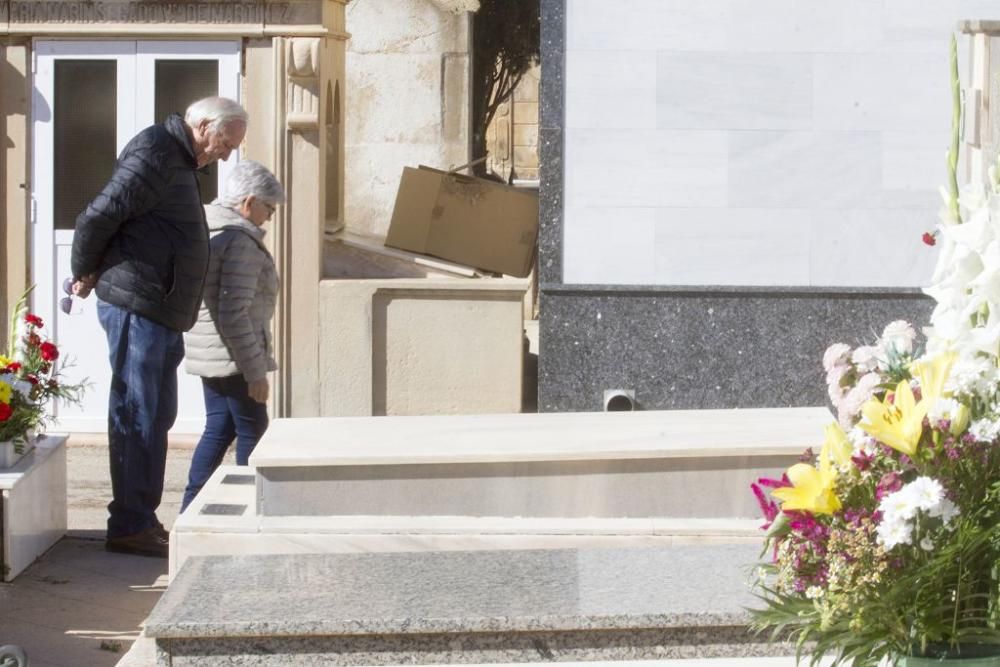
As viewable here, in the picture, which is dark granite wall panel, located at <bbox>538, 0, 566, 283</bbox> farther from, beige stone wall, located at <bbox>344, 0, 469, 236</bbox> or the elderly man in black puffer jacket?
beige stone wall, located at <bbox>344, 0, 469, 236</bbox>

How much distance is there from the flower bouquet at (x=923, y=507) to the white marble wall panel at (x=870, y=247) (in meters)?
4.56

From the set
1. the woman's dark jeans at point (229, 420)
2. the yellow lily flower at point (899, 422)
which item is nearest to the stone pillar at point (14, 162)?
the woman's dark jeans at point (229, 420)

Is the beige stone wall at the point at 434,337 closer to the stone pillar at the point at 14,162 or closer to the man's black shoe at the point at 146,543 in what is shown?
the stone pillar at the point at 14,162

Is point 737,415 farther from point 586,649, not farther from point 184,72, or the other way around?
point 184,72

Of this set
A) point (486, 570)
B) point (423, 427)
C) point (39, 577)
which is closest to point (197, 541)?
point (423, 427)

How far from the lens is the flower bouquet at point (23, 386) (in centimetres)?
586

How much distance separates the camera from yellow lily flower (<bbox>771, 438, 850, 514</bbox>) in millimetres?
2330

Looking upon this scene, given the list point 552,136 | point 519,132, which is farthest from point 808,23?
point 519,132

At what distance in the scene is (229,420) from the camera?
238 inches

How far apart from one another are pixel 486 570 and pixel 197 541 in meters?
1.08

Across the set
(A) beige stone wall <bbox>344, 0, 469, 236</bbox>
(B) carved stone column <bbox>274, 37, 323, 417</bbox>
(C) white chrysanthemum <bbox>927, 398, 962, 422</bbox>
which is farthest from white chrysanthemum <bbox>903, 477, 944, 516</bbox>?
(A) beige stone wall <bbox>344, 0, 469, 236</bbox>

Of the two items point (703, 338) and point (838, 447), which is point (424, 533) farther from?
point (703, 338)

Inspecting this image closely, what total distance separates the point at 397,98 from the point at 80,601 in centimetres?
637

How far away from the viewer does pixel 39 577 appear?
5.84 m
